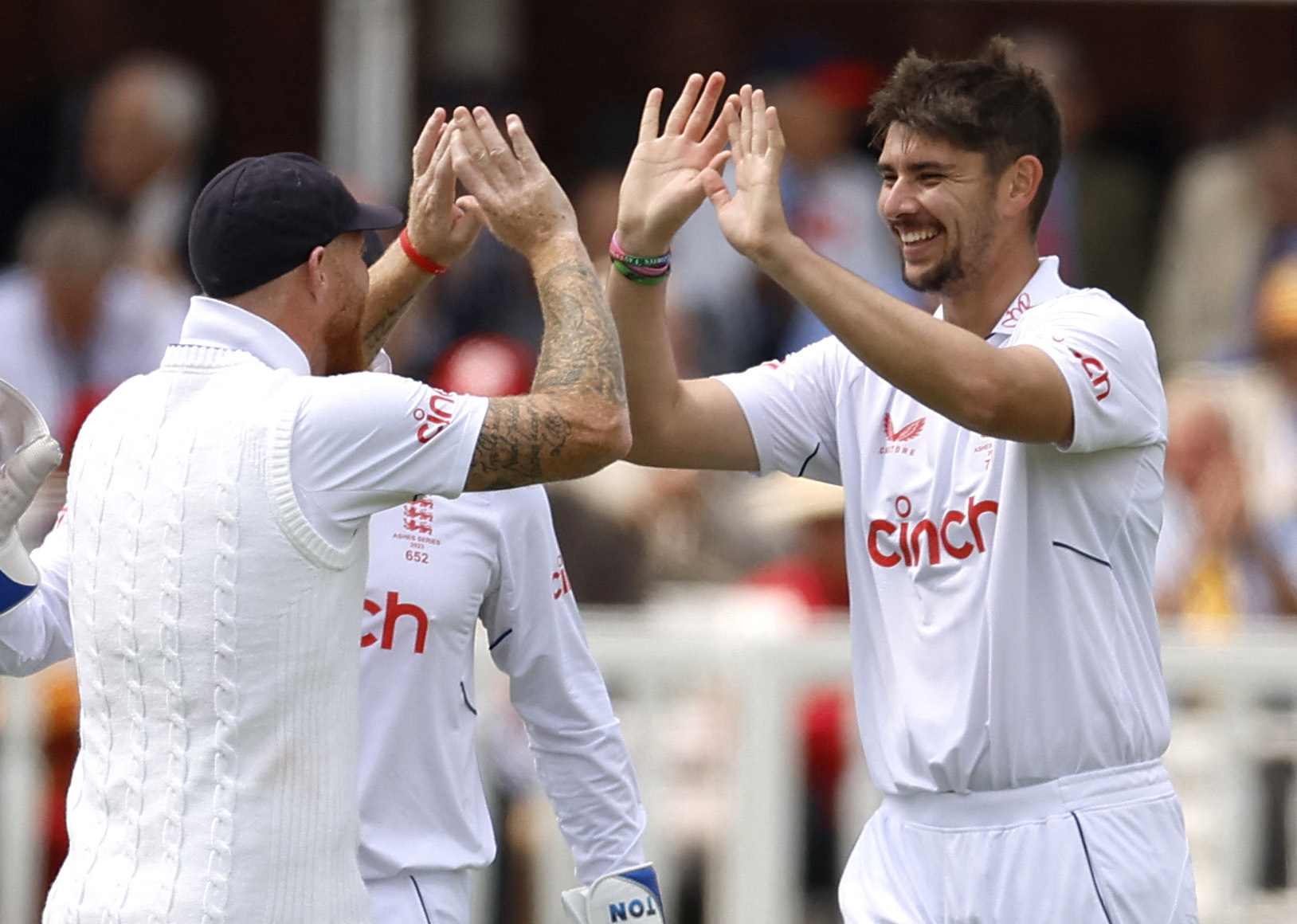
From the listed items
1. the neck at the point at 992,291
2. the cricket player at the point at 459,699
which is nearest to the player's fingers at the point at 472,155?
the cricket player at the point at 459,699

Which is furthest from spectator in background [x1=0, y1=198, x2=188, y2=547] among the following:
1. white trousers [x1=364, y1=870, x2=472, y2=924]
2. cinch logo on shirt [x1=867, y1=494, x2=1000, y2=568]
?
cinch logo on shirt [x1=867, y1=494, x2=1000, y2=568]

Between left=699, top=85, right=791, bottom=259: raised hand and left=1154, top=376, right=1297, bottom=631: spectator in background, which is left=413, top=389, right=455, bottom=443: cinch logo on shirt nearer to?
left=699, top=85, right=791, bottom=259: raised hand

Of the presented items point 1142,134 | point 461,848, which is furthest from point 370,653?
point 1142,134

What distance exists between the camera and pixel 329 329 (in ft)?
12.0

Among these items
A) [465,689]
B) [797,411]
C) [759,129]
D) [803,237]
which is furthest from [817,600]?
[759,129]

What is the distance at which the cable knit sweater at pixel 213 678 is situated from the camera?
3.30 m

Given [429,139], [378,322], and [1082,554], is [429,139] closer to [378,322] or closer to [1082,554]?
[378,322]

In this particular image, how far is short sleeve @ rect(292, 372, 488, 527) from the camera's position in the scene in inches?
131

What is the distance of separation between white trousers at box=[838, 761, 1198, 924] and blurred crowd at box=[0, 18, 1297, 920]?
8.89 feet

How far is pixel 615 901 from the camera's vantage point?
14.0 feet

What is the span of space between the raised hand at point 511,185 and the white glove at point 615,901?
134 cm

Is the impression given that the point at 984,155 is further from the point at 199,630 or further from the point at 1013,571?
the point at 199,630

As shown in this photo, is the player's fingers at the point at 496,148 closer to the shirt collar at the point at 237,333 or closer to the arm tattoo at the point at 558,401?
the arm tattoo at the point at 558,401

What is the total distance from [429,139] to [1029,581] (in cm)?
141
